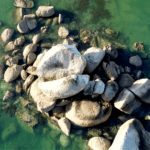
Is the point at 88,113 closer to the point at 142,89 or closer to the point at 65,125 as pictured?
the point at 65,125

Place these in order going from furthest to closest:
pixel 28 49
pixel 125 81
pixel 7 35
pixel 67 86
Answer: pixel 7 35 → pixel 28 49 → pixel 125 81 → pixel 67 86

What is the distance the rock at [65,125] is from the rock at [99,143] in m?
0.57

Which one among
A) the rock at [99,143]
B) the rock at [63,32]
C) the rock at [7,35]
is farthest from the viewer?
the rock at [7,35]

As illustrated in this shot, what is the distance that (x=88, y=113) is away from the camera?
9695mm

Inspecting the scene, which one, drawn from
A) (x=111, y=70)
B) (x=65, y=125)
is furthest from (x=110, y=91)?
(x=65, y=125)

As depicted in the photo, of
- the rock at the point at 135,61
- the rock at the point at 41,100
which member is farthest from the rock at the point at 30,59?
the rock at the point at 135,61

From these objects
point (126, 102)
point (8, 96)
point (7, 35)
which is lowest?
point (8, 96)

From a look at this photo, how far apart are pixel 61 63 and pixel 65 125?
1373mm

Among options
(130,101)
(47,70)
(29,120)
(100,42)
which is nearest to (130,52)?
(100,42)

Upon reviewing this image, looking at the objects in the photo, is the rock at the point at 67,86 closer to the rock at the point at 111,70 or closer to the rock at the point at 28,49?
the rock at the point at 111,70

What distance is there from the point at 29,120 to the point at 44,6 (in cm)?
315

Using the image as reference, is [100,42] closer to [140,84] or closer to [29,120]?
[140,84]

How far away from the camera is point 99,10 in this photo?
11.4 metres

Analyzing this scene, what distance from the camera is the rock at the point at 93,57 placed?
398 inches
